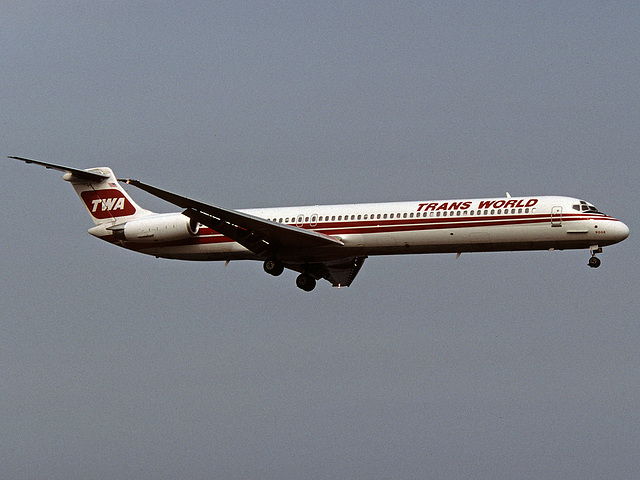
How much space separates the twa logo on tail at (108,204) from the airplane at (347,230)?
10.3 inches

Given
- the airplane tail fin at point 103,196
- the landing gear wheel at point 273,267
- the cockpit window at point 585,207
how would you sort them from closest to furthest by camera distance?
1. the cockpit window at point 585,207
2. the landing gear wheel at point 273,267
3. the airplane tail fin at point 103,196

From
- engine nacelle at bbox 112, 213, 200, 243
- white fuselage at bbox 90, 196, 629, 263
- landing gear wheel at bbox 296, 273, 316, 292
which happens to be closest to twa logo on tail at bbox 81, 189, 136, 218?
engine nacelle at bbox 112, 213, 200, 243

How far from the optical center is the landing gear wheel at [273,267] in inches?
1569

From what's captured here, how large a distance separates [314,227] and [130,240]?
7.69m

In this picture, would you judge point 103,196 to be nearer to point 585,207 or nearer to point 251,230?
point 251,230

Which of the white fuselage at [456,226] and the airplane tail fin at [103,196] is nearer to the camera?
the white fuselage at [456,226]

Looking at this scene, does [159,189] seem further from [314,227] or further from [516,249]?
[516,249]

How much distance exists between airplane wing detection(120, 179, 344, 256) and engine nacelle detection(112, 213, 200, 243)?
1.78 m

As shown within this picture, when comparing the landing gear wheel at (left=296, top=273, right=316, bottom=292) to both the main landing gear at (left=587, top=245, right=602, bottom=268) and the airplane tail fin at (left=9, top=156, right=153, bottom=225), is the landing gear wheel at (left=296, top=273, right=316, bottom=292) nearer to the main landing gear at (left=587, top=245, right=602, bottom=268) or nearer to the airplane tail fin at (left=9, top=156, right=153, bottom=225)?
the airplane tail fin at (left=9, top=156, right=153, bottom=225)

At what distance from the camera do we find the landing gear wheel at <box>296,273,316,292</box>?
42.1m

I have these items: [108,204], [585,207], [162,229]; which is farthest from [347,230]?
[108,204]

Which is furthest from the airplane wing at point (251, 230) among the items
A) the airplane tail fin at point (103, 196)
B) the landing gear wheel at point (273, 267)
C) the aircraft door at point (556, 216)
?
the aircraft door at point (556, 216)

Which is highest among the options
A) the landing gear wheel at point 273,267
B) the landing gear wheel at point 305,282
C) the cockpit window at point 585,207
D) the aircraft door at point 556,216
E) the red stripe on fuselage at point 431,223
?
the cockpit window at point 585,207

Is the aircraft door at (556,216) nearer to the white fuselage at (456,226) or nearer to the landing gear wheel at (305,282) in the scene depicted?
the white fuselage at (456,226)
